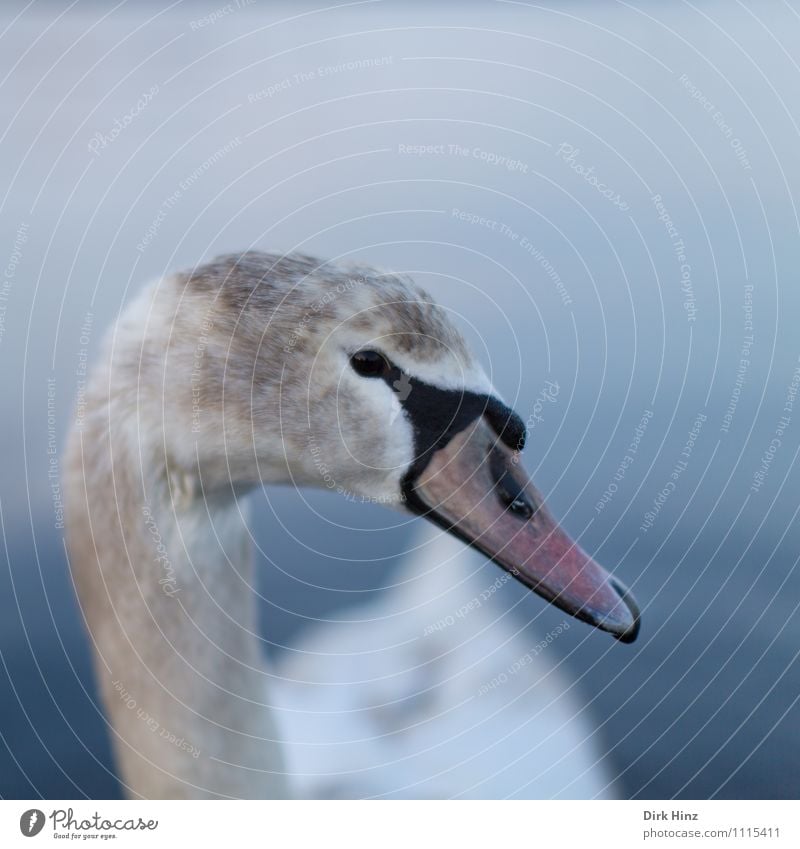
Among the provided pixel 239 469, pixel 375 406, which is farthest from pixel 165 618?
pixel 375 406

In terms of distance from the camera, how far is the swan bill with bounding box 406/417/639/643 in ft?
3.43

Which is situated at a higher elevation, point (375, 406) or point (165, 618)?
point (375, 406)

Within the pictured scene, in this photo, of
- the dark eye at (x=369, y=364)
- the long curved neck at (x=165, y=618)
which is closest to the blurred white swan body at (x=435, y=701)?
the long curved neck at (x=165, y=618)

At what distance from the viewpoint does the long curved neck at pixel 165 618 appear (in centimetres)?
107

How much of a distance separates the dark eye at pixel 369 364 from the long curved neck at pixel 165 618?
0.76 feet

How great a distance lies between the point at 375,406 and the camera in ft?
3.48

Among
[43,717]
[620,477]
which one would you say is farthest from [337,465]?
[43,717]

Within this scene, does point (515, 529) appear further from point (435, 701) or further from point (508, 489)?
point (435, 701)

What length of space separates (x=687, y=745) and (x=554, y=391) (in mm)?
571

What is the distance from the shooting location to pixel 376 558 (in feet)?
4.60
